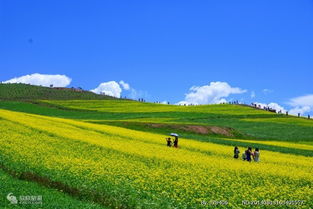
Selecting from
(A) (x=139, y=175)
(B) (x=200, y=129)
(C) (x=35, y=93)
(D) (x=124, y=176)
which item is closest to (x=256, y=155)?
(A) (x=139, y=175)

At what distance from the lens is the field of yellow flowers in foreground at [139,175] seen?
696 inches

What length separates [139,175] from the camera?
70.9 feet

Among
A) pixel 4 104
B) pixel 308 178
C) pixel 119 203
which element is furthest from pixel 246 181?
pixel 4 104

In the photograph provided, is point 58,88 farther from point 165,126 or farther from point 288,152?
point 288,152

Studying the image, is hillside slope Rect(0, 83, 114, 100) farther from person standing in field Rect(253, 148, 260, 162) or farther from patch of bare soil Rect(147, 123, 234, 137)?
person standing in field Rect(253, 148, 260, 162)

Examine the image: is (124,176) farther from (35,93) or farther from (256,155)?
(35,93)

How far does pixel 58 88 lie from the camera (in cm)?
14262

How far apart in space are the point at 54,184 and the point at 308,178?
49.2 feet

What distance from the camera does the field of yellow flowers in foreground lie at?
1769 centimetres

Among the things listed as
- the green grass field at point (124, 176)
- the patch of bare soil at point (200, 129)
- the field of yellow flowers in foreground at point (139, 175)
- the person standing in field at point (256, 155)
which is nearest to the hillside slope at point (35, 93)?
the patch of bare soil at point (200, 129)

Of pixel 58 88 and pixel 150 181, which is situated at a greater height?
pixel 58 88

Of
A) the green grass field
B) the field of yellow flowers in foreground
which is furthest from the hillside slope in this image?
the field of yellow flowers in foreground

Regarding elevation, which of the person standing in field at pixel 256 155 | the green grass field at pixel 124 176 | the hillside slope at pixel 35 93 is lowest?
the green grass field at pixel 124 176

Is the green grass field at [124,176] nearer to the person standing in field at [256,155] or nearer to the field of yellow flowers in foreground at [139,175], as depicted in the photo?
the field of yellow flowers in foreground at [139,175]
